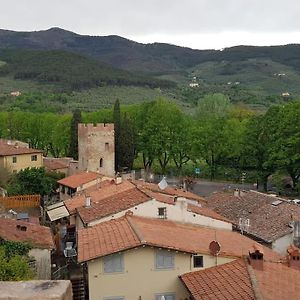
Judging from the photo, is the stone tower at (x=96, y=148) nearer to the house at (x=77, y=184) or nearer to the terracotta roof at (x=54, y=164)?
the terracotta roof at (x=54, y=164)

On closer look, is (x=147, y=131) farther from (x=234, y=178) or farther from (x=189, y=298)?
(x=189, y=298)

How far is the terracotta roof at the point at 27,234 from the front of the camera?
24669 mm

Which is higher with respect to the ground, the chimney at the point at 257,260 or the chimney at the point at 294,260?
the chimney at the point at 257,260

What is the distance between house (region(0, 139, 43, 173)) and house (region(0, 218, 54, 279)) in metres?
28.2

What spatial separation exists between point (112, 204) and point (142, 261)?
8.26 metres

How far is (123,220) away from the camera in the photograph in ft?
83.6

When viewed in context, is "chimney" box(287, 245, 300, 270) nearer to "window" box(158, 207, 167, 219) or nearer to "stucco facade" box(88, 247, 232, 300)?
"stucco facade" box(88, 247, 232, 300)

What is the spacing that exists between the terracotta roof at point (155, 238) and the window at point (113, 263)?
37 centimetres

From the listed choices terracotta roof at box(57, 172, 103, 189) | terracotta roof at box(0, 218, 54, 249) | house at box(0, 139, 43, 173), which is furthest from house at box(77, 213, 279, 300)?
house at box(0, 139, 43, 173)

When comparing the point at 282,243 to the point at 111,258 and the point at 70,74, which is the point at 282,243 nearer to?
the point at 111,258

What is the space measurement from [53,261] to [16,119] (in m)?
57.9

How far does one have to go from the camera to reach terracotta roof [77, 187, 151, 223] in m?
27.8

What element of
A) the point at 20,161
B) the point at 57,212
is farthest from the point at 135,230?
the point at 20,161

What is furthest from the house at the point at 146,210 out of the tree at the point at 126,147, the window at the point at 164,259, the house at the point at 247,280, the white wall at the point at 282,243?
the tree at the point at 126,147
